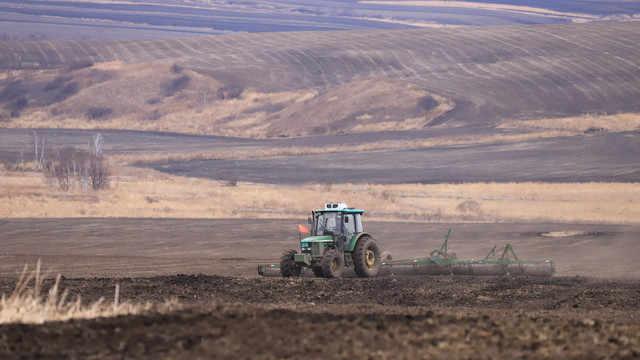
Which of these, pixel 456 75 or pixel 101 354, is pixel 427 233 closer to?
pixel 101 354

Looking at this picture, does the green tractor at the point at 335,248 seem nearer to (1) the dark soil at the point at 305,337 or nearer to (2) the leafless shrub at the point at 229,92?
(1) the dark soil at the point at 305,337

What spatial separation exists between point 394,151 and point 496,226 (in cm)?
4202

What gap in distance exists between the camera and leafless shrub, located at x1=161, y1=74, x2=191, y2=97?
113 m

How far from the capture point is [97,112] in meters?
107

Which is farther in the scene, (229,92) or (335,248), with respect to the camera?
(229,92)

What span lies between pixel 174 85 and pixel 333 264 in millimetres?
95503

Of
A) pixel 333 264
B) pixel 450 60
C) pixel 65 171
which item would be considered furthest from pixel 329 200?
pixel 450 60

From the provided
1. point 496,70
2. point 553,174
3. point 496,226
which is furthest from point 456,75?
point 496,226

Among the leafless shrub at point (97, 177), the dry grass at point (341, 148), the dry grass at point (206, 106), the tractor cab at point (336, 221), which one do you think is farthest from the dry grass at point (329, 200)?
the dry grass at point (206, 106)

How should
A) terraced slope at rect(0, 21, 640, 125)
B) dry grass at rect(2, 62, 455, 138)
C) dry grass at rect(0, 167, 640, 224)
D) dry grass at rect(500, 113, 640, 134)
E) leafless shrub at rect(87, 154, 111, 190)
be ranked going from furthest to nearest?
terraced slope at rect(0, 21, 640, 125)
dry grass at rect(2, 62, 455, 138)
dry grass at rect(500, 113, 640, 134)
leafless shrub at rect(87, 154, 111, 190)
dry grass at rect(0, 167, 640, 224)

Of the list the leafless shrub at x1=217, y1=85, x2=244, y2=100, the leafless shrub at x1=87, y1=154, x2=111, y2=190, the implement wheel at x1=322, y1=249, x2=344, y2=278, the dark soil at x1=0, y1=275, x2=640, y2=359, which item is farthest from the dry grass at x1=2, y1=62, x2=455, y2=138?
the dark soil at x1=0, y1=275, x2=640, y2=359

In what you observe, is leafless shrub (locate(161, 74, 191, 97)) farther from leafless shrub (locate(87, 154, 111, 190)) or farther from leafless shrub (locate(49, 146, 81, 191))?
leafless shrub (locate(87, 154, 111, 190))

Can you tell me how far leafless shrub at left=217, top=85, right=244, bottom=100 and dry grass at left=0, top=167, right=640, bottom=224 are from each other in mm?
50827

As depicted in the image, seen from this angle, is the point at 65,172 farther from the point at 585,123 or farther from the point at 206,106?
the point at 585,123
